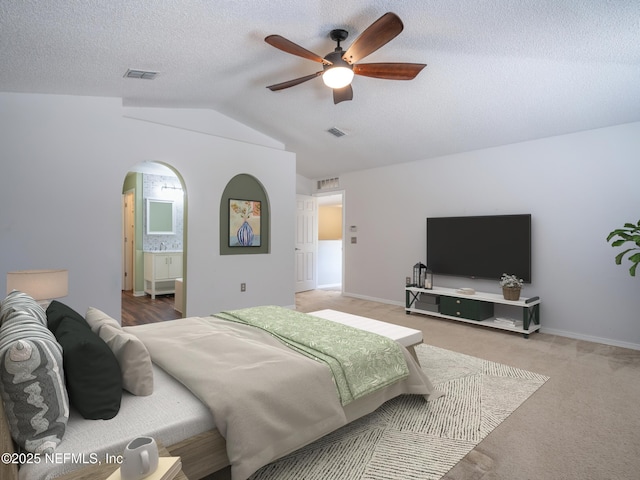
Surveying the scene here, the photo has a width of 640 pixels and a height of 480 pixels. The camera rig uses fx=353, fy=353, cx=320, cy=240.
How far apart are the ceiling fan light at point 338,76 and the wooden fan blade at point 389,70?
0.28 feet

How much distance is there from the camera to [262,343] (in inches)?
88.7

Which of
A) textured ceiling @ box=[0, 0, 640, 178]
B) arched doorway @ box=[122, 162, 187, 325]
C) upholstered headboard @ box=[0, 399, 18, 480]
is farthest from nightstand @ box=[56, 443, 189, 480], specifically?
arched doorway @ box=[122, 162, 187, 325]

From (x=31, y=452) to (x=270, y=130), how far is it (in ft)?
15.7

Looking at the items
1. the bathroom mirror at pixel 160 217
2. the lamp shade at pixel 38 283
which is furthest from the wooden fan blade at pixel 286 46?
the bathroom mirror at pixel 160 217

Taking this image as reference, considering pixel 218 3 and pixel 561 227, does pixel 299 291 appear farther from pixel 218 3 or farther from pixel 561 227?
pixel 218 3

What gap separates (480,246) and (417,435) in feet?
11.0

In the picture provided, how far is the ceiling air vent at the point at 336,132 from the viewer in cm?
500

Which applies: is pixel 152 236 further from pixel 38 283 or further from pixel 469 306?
pixel 469 306

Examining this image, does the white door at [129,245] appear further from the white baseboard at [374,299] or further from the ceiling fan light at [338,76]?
the ceiling fan light at [338,76]

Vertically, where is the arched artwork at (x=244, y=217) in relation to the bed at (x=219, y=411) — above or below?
above

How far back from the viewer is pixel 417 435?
→ 84.4 inches

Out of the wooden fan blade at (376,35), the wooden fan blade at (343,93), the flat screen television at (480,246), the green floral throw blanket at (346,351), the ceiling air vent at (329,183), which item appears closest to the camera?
the green floral throw blanket at (346,351)

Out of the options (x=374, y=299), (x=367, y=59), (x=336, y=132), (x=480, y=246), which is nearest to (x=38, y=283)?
(x=367, y=59)

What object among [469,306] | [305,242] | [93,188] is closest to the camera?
[93,188]
